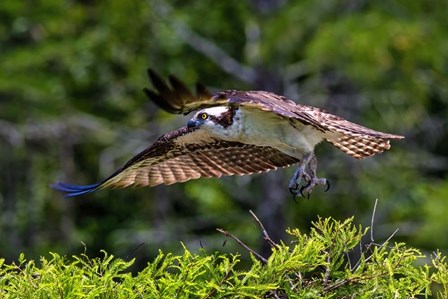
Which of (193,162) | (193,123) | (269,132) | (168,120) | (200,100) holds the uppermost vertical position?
(200,100)

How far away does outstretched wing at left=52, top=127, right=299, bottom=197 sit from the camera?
298 inches

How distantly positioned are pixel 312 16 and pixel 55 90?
4010 mm

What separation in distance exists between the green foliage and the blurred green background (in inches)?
363

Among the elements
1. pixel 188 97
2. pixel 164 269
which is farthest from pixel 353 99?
pixel 164 269

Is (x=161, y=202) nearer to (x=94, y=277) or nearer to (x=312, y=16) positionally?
(x=312, y=16)

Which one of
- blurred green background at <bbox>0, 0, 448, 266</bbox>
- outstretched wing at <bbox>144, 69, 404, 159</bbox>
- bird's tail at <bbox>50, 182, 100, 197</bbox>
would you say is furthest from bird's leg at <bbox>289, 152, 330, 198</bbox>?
blurred green background at <bbox>0, 0, 448, 266</bbox>

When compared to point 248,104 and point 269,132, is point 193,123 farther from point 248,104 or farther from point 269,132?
point 248,104

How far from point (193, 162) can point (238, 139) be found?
0.97 m

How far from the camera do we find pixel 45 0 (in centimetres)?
1664

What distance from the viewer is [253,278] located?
529cm

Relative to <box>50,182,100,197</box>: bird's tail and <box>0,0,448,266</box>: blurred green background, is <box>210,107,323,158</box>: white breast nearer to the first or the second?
<box>50,182,100,197</box>: bird's tail

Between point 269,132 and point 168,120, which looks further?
point 168,120

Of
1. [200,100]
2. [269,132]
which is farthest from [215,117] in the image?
[200,100]

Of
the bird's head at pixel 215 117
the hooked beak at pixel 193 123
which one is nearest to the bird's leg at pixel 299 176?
the bird's head at pixel 215 117
